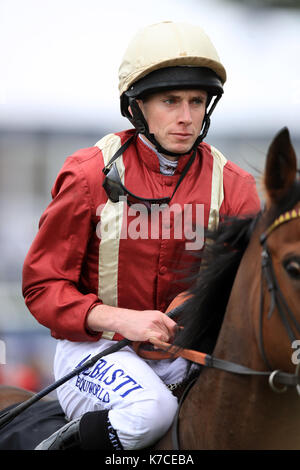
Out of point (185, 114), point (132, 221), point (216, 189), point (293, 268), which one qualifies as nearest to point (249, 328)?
point (293, 268)

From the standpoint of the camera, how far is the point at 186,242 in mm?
2539

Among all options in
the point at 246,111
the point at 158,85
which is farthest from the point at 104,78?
the point at 158,85

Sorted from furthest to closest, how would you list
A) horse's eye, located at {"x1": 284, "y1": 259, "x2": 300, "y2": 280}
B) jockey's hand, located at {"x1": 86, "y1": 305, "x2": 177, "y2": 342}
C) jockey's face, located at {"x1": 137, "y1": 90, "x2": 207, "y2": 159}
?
jockey's face, located at {"x1": 137, "y1": 90, "x2": 207, "y2": 159}
jockey's hand, located at {"x1": 86, "y1": 305, "x2": 177, "y2": 342}
horse's eye, located at {"x1": 284, "y1": 259, "x2": 300, "y2": 280}

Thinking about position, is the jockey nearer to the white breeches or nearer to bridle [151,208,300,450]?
the white breeches

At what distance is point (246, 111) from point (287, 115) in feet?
4.05

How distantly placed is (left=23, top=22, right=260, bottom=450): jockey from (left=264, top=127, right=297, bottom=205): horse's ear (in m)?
0.61

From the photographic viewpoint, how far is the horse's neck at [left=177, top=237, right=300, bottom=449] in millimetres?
1922

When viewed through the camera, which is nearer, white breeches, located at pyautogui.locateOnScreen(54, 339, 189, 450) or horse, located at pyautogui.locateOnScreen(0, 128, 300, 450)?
horse, located at pyautogui.locateOnScreen(0, 128, 300, 450)

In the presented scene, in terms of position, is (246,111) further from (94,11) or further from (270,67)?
(94,11)

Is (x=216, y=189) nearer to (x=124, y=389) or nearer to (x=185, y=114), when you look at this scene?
(x=185, y=114)

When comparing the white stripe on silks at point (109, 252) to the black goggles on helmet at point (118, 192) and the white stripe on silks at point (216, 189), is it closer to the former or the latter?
the black goggles on helmet at point (118, 192)

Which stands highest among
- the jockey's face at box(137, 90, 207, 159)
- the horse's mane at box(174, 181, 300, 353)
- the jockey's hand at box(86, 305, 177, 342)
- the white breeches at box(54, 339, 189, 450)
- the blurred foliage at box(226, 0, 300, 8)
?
the blurred foliage at box(226, 0, 300, 8)

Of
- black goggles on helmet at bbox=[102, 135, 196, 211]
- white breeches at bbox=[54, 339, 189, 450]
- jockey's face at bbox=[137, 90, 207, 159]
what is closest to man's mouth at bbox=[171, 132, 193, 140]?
jockey's face at bbox=[137, 90, 207, 159]
